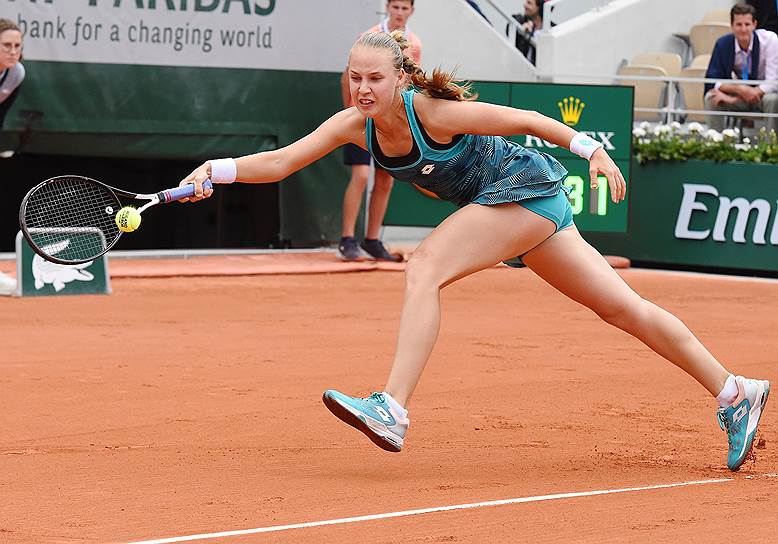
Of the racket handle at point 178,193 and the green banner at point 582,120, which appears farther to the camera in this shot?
the green banner at point 582,120

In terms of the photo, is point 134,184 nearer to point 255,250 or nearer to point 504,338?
point 255,250

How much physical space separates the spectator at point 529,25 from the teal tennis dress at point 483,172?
36.0ft

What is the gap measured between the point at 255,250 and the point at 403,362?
8.34 metres

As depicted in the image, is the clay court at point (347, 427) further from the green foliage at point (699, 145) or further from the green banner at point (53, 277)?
the green foliage at point (699, 145)

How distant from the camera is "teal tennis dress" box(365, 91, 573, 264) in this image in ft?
17.3

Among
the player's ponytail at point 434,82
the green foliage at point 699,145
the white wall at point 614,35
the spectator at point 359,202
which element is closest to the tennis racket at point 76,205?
the player's ponytail at point 434,82

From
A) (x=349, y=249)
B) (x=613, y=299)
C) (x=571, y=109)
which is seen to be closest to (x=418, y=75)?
(x=613, y=299)

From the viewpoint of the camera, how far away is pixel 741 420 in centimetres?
543

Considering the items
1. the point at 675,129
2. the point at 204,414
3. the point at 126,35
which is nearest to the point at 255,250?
the point at 126,35

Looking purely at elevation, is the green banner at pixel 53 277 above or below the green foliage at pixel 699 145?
below

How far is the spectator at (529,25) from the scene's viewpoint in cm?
1638

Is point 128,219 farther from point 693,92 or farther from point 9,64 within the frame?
point 693,92

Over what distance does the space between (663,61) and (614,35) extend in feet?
3.51

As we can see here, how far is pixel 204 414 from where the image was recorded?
6.51 m
